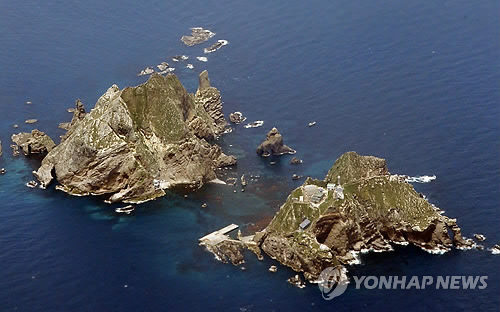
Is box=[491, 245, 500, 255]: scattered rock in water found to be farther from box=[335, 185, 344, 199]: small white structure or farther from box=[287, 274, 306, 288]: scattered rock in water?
box=[287, 274, 306, 288]: scattered rock in water

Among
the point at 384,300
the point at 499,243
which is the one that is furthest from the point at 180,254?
the point at 499,243

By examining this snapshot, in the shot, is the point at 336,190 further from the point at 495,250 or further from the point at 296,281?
the point at 495,250

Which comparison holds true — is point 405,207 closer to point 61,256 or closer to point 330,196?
point 330,196

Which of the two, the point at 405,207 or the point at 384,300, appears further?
the point at 405,207

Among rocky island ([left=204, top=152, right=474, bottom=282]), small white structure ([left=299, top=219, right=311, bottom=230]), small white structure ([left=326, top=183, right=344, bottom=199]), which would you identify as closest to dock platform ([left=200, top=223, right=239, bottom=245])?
rocky island ([left=204, top=152, right=474, bottom=282])

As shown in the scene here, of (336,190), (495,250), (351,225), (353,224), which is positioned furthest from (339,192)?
(495,250)

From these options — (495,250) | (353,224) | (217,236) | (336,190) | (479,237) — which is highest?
(336,190)
